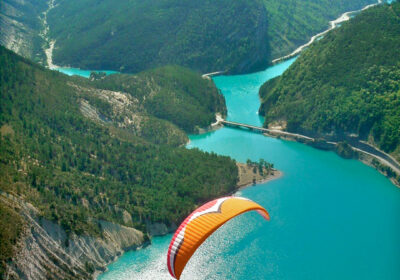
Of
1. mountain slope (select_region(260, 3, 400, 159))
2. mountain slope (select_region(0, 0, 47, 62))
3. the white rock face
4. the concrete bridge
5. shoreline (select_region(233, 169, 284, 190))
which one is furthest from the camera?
mountain slope (select_region(0, 0, 47, 62))

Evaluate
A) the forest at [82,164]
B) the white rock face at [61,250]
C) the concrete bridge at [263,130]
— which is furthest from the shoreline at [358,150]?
the white rock face at [61,250]

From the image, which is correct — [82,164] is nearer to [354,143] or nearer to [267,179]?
[267,179]

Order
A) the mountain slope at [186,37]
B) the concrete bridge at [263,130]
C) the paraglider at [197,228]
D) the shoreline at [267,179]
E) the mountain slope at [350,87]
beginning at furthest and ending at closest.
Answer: the mountain slope at [186,37] < the concrete bridge at [263,130] < the mountain slope at [350,87] < the shoreline at [267,179] < the paraglider at [197,228]

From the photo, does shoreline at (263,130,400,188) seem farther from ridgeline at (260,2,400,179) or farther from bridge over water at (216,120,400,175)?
ridgeline at (260,2,400,179)

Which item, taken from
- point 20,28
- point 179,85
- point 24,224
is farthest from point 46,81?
point 20,28

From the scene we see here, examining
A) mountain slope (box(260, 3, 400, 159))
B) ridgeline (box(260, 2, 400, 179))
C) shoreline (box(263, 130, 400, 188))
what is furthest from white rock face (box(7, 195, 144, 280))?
mountain slope (box(260, 3, 400, 159))

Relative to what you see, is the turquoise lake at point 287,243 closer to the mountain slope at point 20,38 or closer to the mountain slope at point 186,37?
the mountain slope at point 186,37
